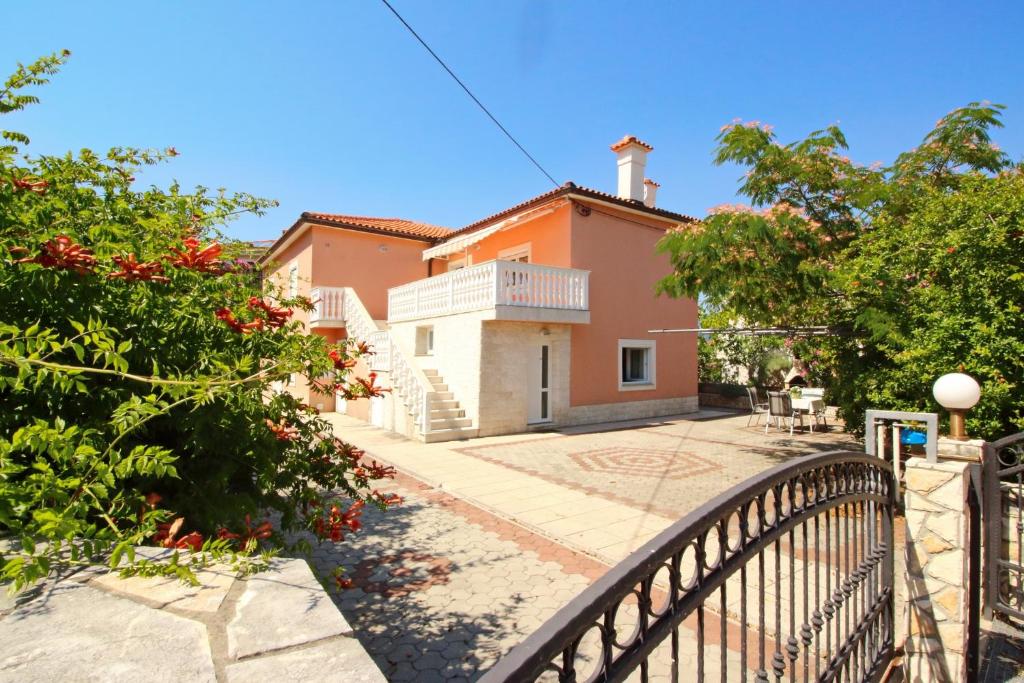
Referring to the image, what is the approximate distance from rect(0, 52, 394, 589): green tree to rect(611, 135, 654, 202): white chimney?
1563 centimetres

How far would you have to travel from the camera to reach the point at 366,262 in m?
18.9

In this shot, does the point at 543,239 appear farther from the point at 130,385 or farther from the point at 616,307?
the point at 130,385

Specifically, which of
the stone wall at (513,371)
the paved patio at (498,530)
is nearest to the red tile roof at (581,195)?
the stone wall at (513,371)

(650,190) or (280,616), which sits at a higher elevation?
(650,190)

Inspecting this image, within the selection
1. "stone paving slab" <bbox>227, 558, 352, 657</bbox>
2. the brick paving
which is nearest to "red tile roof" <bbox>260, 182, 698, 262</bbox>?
the brick paving

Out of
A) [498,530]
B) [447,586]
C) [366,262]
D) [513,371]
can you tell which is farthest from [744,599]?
[366,262]

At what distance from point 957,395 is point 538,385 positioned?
10.8 m

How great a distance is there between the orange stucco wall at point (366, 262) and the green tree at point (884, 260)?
1197cm

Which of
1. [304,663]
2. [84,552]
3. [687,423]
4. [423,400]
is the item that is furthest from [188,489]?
[687,423]

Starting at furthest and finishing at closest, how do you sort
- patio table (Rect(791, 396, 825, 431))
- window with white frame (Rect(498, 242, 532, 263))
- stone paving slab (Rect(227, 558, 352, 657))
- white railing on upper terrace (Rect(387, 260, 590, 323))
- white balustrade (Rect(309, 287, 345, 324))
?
white balustrade (Rect(309, 287, 345, 324)), window with white frame (Rect(498, 242, 532, 263)), patio table (Rect(791, 396, 825, 431)), white railing on upper terrace (Rect(387, 260, 590, 323)), stone paving slab (Rect(227, 558, 352, 657))

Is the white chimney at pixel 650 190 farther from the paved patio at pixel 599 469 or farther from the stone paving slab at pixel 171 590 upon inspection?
the stone paving slab at pixel 171 590

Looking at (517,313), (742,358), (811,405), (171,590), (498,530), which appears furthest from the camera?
(742,358)

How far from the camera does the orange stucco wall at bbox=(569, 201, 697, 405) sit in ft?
50.0

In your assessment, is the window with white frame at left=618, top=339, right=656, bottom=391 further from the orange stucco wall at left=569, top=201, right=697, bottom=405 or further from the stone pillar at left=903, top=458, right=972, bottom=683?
the stone pillar at left=903, top=458, right=972, bottom=683
